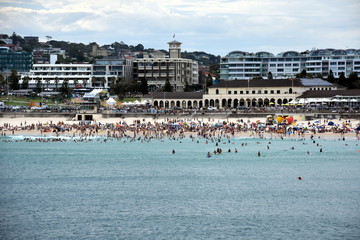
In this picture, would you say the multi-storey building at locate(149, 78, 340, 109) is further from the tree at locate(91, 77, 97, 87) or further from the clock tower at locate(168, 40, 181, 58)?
the clock tower at locate(168, 40, 181, 58)

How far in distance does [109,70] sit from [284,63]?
45.2 meters

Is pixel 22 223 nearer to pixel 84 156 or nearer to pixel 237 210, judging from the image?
pixel 237 210

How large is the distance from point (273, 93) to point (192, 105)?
15.7 metres

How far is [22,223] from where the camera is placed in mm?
35188

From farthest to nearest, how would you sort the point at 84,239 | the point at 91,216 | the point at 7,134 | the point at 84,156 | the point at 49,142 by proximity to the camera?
the point at 7,134 < the point at 49,142 < the point at 84,156 < the point at 91,216 < the point at 84,239

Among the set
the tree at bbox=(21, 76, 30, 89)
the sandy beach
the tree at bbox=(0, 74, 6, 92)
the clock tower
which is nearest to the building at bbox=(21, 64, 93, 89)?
the tree at bbox=(21, 76, 30, 89)

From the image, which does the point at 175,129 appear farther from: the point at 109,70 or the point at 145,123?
the point at 109,70

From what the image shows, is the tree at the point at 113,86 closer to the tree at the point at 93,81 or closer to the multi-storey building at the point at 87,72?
the tree at the point at 93,81

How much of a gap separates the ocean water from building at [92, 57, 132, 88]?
271ft

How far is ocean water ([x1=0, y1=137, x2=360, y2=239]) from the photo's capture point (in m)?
34.0

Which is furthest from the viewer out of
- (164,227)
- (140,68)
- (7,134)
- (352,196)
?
(140,68)

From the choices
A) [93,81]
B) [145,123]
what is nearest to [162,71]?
[93,81]

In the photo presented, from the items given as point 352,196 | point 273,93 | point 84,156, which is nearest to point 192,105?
point 273,93

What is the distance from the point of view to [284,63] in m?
153
